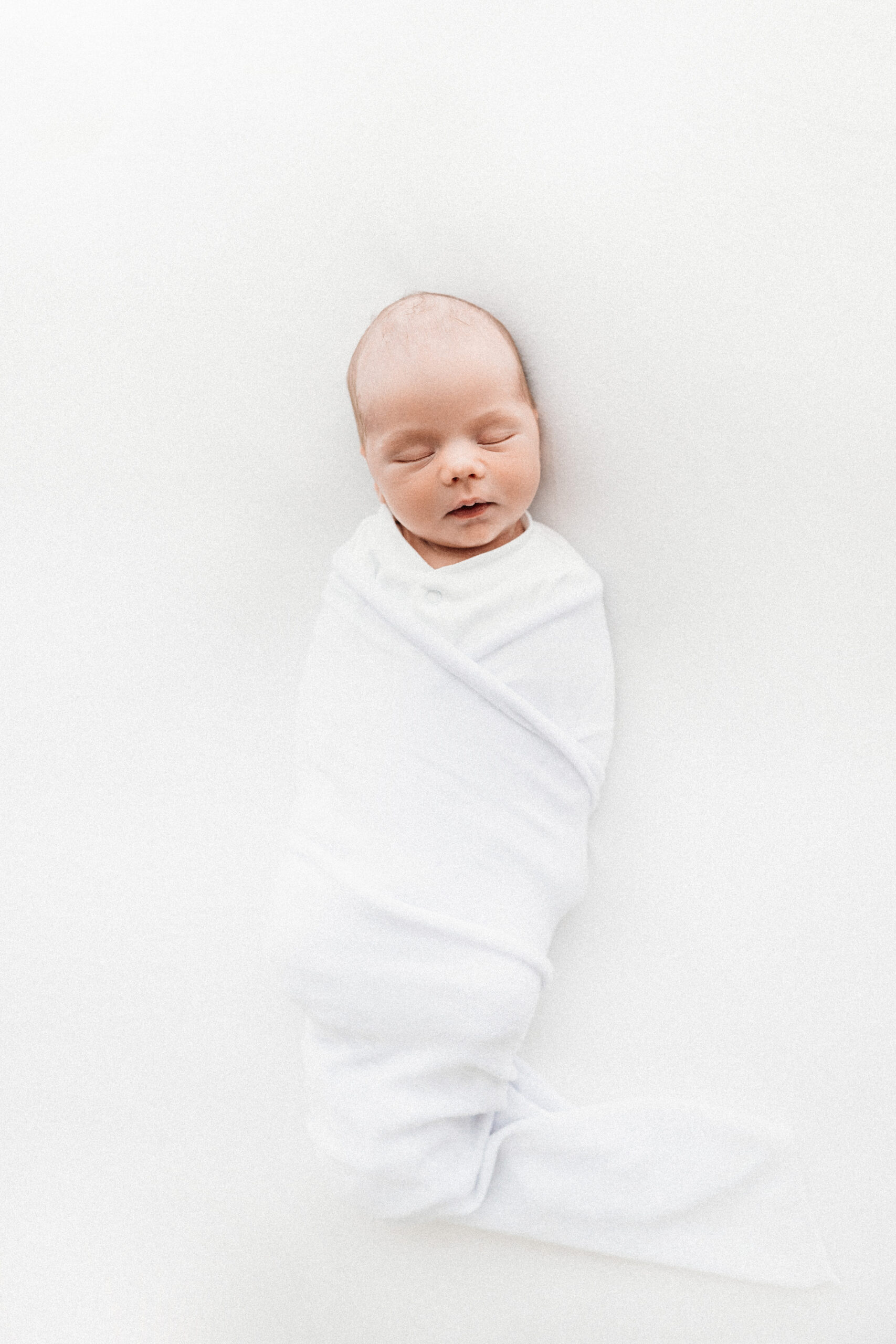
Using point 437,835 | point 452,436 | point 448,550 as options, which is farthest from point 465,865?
point 452,436

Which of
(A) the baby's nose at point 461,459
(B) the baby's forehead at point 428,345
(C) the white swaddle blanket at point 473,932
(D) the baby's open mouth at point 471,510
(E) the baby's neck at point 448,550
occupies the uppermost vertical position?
(B) the baby's forehead at point 428,345

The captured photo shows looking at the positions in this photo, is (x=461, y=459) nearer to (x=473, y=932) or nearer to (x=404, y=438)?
(x=404, y=438)

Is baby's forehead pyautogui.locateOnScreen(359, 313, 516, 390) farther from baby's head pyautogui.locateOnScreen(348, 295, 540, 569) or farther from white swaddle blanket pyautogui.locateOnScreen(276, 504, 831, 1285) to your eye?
white swaddle blanket pyautogui.locateOnScreen(276, 504, 831, 1285)

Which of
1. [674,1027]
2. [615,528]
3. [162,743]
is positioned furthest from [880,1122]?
[162,743]

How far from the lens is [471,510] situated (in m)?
0.96

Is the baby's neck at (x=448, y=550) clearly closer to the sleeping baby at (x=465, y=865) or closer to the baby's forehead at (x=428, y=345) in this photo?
the sleeping baby at (x=465, y=865)

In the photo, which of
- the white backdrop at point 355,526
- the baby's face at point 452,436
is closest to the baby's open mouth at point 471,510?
the baby's face at point 452,436

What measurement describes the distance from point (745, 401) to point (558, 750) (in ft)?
1.36

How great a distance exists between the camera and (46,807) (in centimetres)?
111

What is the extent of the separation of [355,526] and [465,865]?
0.41m

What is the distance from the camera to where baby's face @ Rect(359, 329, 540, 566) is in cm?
92

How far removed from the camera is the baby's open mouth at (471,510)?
0.95 metres

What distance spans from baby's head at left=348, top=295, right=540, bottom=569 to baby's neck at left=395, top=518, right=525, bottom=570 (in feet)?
0.06

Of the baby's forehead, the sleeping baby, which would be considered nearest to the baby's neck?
the sleeping baby
